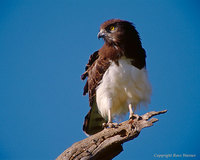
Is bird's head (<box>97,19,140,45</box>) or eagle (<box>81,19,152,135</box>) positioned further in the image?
bird's head (<box>97,19,140,45</box>)

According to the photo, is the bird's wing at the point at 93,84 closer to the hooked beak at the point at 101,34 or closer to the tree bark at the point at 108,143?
the hooked beak at the point at 101,34

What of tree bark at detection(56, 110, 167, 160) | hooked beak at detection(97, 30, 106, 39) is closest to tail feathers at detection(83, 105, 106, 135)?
tree bark at detection(56, 110, 167, 160)

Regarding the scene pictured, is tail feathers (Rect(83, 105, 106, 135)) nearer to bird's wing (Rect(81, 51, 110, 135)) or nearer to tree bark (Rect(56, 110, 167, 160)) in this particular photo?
bird's wing (Rect(81, 51, 110, 135))

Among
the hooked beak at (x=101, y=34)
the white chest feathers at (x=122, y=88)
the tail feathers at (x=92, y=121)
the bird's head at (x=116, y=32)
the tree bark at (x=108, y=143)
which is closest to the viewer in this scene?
the tree bark at (x=108, y=143)

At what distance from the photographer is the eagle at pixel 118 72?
23.2 feet

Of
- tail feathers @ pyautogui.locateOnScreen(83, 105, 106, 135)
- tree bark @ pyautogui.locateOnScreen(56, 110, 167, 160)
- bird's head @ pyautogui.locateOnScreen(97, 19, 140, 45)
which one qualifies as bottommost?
tree bark @ pyautogui.locateOnScreen(56, 110, 167, 160)

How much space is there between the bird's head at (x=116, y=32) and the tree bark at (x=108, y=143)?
2.11 m

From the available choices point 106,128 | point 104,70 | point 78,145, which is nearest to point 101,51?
point 104,70

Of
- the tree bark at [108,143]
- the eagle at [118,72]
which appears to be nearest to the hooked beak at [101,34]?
the eagle at [118,72]

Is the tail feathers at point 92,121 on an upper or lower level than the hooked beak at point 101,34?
lower

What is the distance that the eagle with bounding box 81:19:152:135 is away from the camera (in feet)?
23.2

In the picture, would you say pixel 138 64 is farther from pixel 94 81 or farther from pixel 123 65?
pixel 94 81

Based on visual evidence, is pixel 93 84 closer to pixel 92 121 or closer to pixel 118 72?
pixel 118 72

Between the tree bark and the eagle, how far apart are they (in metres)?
0.66
